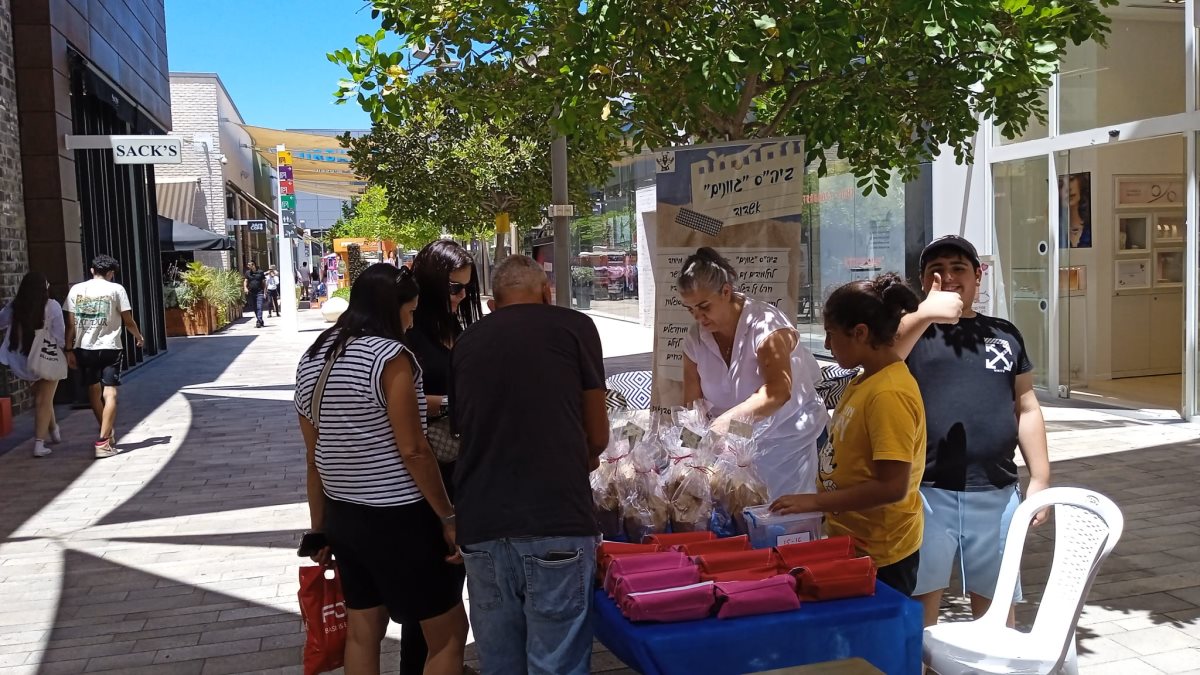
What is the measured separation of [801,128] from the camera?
5.04 metres

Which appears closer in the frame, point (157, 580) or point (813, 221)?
point (157, 580)

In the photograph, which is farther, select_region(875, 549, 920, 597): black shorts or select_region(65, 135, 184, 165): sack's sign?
select_region(65, 135, 184, 165): sack's sign

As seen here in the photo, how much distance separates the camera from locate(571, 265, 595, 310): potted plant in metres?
27.1

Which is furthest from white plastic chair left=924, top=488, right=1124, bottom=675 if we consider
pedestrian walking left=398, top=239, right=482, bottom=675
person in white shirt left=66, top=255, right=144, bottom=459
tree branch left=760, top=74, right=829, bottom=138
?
person in white shirt left=66, top=255, right=144, bottom=459

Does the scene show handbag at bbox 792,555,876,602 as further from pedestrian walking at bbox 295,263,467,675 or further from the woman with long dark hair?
the woman with long dark hair

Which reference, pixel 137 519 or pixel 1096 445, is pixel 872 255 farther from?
pixel 137 519

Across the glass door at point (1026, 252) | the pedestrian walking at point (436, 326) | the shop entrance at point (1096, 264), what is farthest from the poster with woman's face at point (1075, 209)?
the pedestrian walking at point (436, 326)

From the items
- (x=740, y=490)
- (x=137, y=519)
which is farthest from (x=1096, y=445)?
(x=137, y=519)

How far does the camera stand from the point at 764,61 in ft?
12.7

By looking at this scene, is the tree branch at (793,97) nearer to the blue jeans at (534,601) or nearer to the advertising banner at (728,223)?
the advertising banner at (728,223)

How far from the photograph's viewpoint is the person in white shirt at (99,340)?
28.6 feet

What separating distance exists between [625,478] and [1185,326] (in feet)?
26.4

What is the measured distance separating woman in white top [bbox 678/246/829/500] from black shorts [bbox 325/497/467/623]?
117 cm

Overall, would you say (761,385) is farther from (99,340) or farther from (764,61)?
(99,340)
